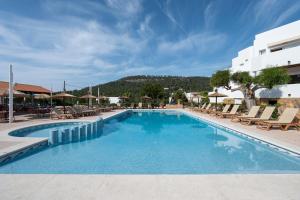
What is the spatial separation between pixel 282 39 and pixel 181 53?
36.2ft

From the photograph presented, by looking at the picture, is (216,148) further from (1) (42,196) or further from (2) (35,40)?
(2) (35,40)

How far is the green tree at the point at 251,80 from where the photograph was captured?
52.9ft

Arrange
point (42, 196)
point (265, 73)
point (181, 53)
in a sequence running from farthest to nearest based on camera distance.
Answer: point (181, 53)
point (265, 73)
point (42, 196)

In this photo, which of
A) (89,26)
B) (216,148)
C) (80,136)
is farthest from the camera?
(89,26)

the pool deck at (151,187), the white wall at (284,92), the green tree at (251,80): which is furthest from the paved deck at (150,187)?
the white wall at (284,92)

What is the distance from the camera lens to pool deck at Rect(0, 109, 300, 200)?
3.64 m

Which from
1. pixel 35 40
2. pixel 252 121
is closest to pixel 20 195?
pixel 252 121

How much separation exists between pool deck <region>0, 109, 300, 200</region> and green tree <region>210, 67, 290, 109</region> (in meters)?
13.1

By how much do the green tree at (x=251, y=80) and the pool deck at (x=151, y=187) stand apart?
13.1 meters

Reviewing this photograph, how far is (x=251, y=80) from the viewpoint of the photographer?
18688 mm

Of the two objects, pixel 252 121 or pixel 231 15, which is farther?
pixel 231 15

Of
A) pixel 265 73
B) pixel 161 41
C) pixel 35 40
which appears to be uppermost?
pixel 161 41

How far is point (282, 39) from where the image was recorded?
2061 cm

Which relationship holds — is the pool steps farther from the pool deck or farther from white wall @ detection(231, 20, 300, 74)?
white wall @ detection(231, 20, 300, 74)
